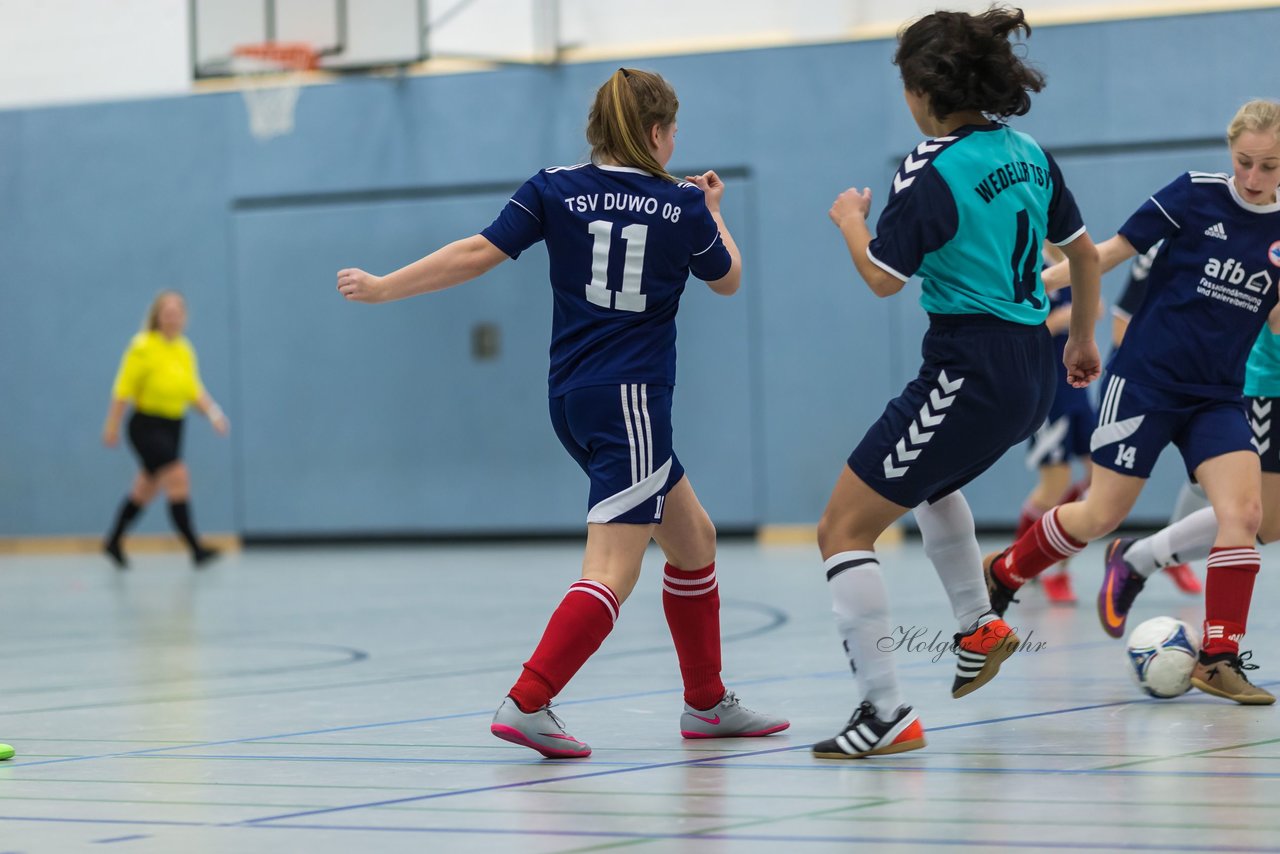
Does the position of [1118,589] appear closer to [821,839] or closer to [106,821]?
[821,839]

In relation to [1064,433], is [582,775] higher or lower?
higher

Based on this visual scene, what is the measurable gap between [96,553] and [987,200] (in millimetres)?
12321

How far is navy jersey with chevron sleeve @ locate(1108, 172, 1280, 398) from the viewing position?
5.05 m

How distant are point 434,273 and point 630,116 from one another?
23.3 inches

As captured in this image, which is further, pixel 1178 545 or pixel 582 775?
pixel 1178 545

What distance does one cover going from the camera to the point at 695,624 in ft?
14.9

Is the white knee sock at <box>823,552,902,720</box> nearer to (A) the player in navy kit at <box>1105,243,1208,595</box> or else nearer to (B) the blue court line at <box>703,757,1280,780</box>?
(B) the blue court line at <box>703,757,1280,780</box>

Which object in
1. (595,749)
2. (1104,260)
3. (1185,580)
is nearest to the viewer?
(595,749)

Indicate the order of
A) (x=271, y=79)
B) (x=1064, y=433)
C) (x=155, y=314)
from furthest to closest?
(x=271, y=79)
(x=155, y=314)
(x=1064, y=433)

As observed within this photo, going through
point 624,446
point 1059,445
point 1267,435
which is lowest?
point 1059,445

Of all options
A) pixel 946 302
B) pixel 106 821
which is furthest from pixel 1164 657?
pixel 106 821

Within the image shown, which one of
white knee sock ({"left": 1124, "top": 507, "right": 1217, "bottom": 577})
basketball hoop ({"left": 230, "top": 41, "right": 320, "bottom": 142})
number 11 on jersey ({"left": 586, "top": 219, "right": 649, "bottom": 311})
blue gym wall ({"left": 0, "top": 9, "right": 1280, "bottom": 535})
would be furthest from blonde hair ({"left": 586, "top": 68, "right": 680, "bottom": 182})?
basketball hoop ({"left": 230, "top": 41, "right": 320, "bottom": 142})

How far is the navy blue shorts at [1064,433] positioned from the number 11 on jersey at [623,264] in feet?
16.8

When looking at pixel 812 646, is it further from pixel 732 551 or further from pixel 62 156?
pixel 62 156
